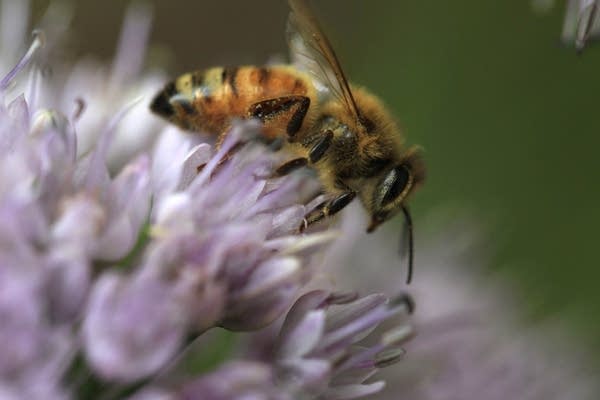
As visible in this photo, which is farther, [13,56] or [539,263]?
[539,263]

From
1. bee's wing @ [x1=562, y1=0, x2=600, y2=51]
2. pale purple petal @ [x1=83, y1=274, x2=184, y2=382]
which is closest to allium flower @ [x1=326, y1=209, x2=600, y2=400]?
bee's wing @ [x1=562, y1=0, x2=600, y2=51]

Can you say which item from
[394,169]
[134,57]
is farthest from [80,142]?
[394,169]

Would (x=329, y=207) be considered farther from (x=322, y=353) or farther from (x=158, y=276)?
(x=158, y=276)

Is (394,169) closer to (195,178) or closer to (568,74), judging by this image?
(195,178)

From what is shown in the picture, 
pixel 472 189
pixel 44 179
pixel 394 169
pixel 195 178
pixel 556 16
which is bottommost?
pixel 472 189

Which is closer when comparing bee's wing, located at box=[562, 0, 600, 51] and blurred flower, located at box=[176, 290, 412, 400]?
blurred flower, located at box=[176, 290, 412, 400]

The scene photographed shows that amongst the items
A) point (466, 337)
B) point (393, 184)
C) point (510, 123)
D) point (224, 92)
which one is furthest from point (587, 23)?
point (510, 123)

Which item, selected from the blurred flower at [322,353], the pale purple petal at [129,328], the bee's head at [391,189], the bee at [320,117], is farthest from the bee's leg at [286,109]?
the pale purple petal at [129,328]

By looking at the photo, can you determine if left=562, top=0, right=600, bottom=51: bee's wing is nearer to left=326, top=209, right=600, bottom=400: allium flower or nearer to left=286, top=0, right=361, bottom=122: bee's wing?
left=286, top=0, right=361, bottom=122: bee's wing
